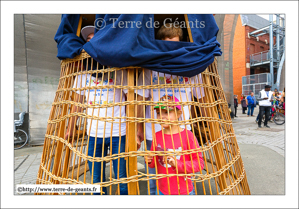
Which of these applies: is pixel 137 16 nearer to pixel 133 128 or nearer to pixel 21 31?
pixel 133 128

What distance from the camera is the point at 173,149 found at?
0.90 m

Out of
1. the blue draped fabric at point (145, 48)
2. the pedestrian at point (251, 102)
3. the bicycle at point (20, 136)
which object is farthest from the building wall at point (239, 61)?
the bicycle at point (20, 136)

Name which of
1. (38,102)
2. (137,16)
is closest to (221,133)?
(137,16)

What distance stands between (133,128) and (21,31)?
4051mm

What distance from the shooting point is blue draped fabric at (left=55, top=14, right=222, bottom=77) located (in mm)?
898

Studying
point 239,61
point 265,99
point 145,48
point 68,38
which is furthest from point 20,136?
point 239,61

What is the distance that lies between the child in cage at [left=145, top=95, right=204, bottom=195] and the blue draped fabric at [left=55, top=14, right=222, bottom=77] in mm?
213

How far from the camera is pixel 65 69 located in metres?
1.22

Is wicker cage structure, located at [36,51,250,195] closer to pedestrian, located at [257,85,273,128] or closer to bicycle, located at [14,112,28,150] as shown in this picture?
bicycle, located at [14,112,28,150]

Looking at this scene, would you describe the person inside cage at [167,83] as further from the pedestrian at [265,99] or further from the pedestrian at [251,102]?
the pedestrian at [251,102]

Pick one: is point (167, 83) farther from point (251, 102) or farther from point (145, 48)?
point (251, 102)

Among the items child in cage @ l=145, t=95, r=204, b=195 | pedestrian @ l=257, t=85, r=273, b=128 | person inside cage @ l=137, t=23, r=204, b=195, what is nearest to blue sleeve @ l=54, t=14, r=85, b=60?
person inside cage @ l=137, t=23, r=204, b=195

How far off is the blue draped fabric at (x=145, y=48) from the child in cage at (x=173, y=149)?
0.70 ft

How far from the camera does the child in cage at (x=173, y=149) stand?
93 cm
